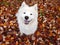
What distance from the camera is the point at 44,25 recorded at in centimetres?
511

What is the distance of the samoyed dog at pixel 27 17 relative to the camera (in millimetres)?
4006

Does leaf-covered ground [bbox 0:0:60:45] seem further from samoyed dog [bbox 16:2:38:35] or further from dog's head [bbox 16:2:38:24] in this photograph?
dog's head [bbox 16:2:38:24]

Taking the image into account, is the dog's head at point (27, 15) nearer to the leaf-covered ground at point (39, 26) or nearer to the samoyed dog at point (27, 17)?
the samoyed dog at point (27, 17)

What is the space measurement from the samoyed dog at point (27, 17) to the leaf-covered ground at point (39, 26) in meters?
0.28

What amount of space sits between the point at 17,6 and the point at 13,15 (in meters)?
0.64

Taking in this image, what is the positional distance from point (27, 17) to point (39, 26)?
119 cm

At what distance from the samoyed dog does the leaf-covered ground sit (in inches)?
10.9

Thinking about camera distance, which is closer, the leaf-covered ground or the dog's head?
the dog's head

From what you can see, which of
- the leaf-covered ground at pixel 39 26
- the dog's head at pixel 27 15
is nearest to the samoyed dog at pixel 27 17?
the dog's head at pixel 27 15

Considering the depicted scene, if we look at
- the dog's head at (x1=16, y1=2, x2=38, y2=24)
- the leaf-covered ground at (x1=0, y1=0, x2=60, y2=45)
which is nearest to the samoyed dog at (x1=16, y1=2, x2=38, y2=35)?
the dog's head at (x1=16, y1=2, x2=38, y2=24)

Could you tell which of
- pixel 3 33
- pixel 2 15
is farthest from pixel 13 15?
pixel 3 33

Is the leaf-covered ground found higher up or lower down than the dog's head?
lower down

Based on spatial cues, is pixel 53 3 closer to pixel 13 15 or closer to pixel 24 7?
pixel 13 15

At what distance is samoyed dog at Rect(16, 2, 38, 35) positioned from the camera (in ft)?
13.1
